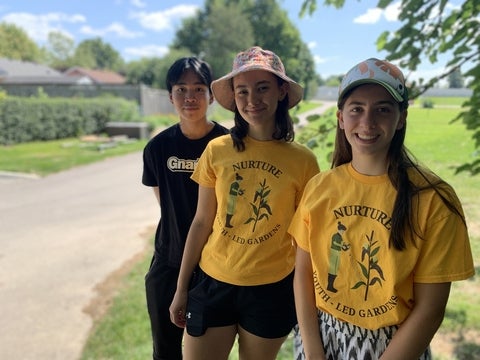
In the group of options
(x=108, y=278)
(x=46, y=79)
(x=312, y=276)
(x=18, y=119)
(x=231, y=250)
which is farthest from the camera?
(x=46, y=79)

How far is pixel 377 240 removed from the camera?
4.25ft

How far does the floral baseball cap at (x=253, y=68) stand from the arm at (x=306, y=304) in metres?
0.72

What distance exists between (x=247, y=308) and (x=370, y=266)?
1.96 feet

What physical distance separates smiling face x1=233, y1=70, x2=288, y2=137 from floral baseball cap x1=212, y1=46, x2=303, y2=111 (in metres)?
0.03

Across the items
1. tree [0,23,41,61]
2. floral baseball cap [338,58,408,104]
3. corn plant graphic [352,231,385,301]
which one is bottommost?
corn plant graphic [352,231,385,301]

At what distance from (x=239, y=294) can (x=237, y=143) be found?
61cm

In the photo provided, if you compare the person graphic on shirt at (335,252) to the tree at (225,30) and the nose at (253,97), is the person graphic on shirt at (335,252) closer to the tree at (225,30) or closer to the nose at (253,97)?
the nose at (253,97)

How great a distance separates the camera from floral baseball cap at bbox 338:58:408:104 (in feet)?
4.23

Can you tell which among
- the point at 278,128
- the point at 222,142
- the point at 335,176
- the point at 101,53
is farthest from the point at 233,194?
the point at 101,53

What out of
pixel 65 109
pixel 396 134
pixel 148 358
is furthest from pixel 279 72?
pixel 65 109

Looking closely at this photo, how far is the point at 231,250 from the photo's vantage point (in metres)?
1.69

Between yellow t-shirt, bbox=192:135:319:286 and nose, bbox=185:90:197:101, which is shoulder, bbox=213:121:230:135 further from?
yellow t-shirt, bbox=192:135:319:286

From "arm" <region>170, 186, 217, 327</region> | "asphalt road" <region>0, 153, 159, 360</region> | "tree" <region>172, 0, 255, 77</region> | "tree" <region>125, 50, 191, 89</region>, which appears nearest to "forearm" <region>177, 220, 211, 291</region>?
"arm" <region>170, 186, 217, 327</region>

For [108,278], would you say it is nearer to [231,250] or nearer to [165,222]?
[165,222]
